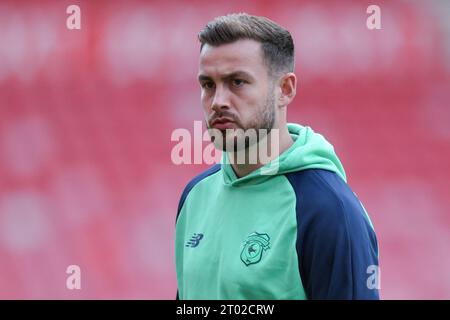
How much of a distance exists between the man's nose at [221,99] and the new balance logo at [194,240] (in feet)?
1.16

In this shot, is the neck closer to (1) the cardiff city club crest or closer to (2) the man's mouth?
(2) the man's mouth

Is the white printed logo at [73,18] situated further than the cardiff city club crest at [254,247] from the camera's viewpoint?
Yes

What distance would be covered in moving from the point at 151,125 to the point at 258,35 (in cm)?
255

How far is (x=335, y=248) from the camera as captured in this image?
5.95 feet

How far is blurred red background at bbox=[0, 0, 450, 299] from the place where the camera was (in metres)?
4.32

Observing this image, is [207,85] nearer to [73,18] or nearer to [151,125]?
[151,125]

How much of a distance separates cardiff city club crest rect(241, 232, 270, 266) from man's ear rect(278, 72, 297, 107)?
0.38 metres

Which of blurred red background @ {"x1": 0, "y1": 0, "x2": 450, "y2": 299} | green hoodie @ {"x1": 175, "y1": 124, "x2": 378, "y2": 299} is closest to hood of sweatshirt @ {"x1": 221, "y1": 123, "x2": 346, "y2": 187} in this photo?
green hoodie @ {"x1": 175, "y1": 124, "x2": 378, "y2": 299}

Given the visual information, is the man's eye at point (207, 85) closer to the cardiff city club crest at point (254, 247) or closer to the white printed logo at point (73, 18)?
the cardiff city club crest at point (254, 247)

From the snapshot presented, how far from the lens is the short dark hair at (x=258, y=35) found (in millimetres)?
2057

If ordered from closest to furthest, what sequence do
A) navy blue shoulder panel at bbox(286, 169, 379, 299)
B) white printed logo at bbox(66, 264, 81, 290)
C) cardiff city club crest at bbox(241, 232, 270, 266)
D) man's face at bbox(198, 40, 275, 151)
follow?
navy blue shoulder panel at bbox(286, 169, 379, 299)
cardiff city club crest at bbox(241, 232, 270, 266)
man's face at bbox(198, 40, 275, 151)
white printed logo at bbox(66, 264, 81, 290)

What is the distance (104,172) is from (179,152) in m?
0.47

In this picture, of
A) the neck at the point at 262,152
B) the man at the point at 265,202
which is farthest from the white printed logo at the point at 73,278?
the neck at the point at 262,152
